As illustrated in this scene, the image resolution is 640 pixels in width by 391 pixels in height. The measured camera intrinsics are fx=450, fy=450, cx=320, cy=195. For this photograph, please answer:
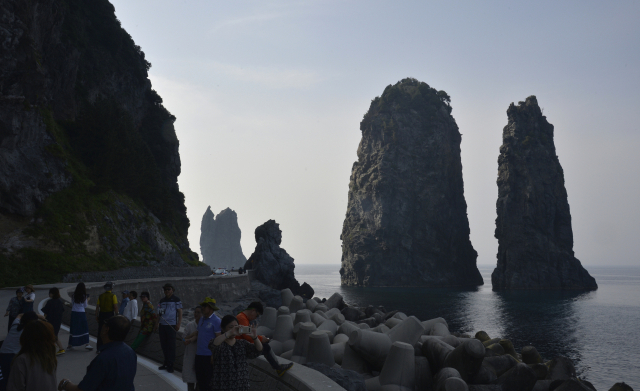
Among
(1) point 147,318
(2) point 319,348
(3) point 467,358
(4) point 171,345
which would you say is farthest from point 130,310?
(3) point 467,358

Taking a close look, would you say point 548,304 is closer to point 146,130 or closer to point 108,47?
point 146,130

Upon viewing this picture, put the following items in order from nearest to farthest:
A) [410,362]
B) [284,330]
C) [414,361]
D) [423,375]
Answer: [410,362], [414,361], [423,375], [284,330]

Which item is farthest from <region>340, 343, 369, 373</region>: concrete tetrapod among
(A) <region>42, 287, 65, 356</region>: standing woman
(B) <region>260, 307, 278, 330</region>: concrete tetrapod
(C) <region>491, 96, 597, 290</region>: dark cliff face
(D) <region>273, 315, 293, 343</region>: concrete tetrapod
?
(C) <region>491, 96, 597, 290</region>: dark cliff face

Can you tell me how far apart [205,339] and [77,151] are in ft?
140

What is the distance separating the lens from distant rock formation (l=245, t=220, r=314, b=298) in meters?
60.0

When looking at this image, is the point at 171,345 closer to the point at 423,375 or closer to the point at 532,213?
the point at 423,375

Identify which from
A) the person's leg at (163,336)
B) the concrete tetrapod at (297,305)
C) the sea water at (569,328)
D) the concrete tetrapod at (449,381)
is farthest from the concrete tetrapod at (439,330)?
the person's leg at (163,336)

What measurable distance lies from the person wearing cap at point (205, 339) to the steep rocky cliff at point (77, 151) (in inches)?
1068

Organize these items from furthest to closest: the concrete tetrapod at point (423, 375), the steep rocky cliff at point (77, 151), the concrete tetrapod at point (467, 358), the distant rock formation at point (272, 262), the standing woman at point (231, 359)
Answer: the distant rock formation at point (272, 262)
the steep rocky cliff at point (77, 151)
the concrete tetrapod at point (467, 358)
the concrete tetrapod at point (423, 375)
the standing woman at point (231, 359)

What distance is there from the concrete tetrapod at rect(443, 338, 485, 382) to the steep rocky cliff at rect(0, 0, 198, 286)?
2709 cm

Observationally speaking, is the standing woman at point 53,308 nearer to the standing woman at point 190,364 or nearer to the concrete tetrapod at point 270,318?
the standing woman at point 190,364

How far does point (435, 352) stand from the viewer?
14352 mm

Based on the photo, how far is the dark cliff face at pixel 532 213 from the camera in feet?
323

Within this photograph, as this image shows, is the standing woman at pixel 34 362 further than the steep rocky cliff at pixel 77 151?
No
